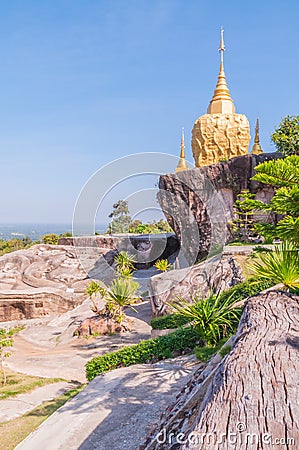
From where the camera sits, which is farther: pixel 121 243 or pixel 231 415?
pixel 121 243

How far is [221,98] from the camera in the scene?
20766 millimetres

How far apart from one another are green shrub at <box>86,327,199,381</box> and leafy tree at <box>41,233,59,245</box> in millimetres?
22818

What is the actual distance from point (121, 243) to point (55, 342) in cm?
1213

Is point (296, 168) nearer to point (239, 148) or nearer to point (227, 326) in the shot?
point (227, 326)

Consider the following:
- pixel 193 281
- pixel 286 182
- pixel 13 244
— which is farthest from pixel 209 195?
pixel 13 244

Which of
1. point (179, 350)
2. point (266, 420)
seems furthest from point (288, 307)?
point (179, 350)

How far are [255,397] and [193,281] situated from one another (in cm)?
959

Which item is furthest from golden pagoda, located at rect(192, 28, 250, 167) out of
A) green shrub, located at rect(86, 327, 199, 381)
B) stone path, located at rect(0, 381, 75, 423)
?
stone path, located at rect(0, 381, 75, 423)

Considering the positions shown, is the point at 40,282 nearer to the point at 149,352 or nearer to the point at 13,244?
the point at 149,352

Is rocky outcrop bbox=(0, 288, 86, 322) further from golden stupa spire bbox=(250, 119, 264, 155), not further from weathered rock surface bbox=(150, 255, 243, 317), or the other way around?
golden stupa spire bbox=(250, 119, 264, 155)

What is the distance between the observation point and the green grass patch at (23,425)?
414 cm

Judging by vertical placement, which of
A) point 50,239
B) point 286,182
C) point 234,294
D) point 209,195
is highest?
point 209,195

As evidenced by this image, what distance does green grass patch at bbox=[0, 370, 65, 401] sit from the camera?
644 cm

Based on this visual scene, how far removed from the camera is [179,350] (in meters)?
6.00
